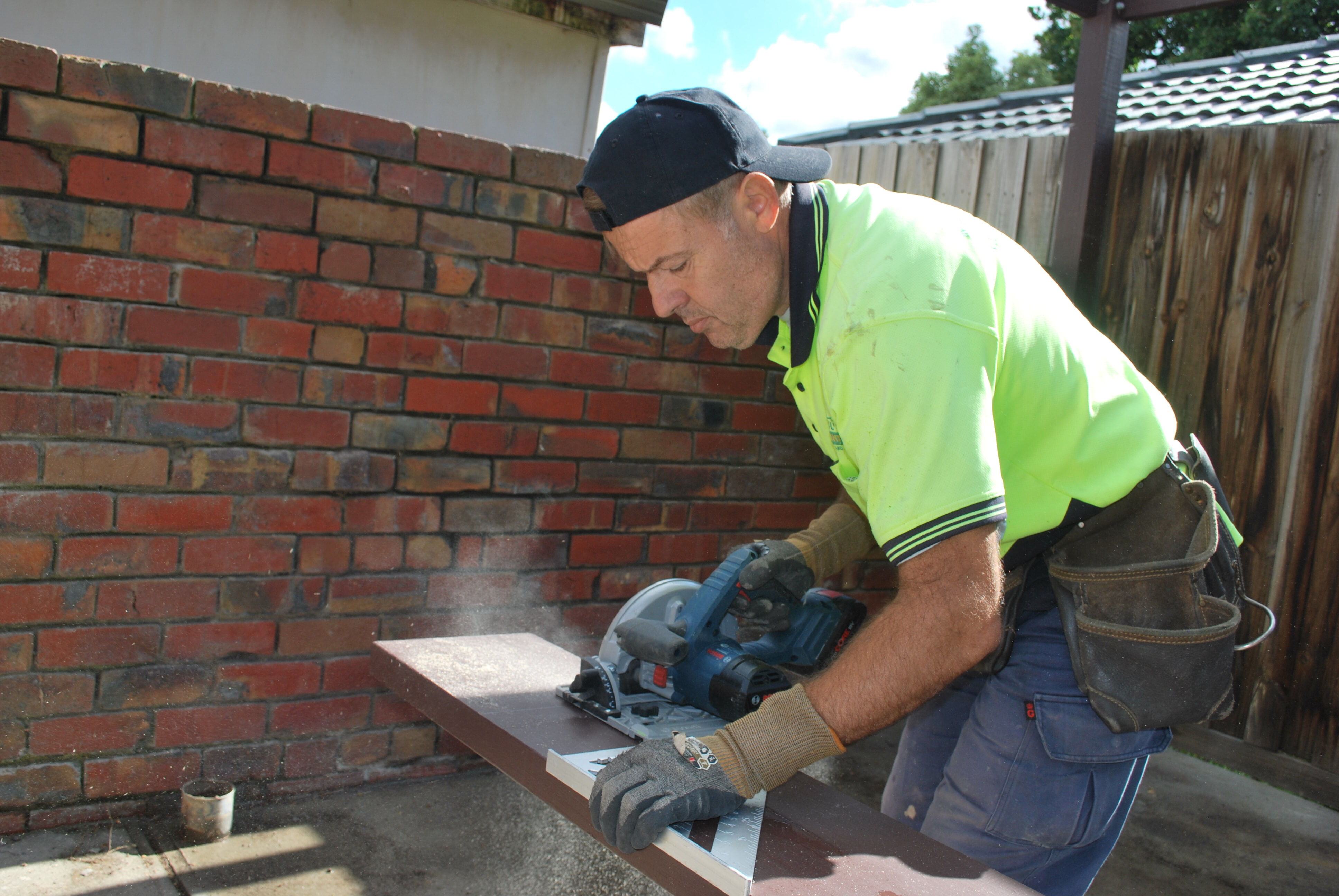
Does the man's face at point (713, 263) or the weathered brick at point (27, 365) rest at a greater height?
the man's face at point (713, 263)

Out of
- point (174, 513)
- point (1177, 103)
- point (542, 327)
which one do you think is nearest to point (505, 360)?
point (542, 327)

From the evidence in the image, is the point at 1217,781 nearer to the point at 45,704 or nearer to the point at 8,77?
the point at 45,704

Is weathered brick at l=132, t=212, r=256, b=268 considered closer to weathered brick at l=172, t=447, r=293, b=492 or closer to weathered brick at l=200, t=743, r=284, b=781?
weathered brick at l=172, t=447, r=293, b=492

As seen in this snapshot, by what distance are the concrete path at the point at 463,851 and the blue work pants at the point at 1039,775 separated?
3.45 ft

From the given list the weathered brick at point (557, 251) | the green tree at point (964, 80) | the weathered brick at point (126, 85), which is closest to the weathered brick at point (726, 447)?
the weathered brick at point (557, 251)

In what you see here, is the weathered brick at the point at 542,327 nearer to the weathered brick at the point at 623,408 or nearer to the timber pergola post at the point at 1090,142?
the weathered brick at the point at 623,408

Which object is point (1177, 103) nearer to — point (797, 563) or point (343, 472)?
point (797, 563)

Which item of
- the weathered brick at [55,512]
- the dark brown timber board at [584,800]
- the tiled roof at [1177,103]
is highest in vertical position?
the tiled roof at [1177,103]

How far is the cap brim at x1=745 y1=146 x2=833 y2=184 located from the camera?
171 centimetres

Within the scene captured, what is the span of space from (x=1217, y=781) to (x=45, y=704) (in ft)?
12.6

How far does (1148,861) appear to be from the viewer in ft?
9.57

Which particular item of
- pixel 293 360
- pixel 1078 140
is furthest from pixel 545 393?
pixel 1078 140

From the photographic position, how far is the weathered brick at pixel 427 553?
274 centimetres

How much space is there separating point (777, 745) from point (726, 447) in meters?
1.77
